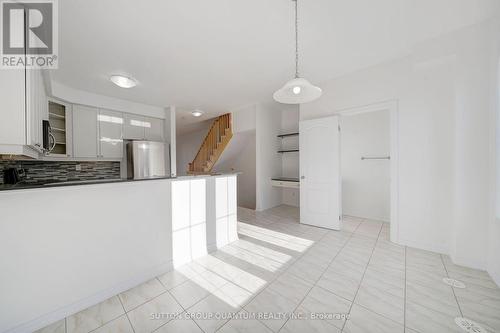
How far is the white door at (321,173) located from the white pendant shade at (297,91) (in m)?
1.69

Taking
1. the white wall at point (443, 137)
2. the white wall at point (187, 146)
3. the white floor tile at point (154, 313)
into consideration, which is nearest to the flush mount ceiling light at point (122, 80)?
the white floor tile at point (154, 313)

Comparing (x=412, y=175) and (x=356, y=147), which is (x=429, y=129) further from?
(x=356, y=147)

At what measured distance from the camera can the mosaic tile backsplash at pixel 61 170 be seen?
308cm

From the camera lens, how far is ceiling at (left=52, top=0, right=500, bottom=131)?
1.71m

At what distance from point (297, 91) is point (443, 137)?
215 cm

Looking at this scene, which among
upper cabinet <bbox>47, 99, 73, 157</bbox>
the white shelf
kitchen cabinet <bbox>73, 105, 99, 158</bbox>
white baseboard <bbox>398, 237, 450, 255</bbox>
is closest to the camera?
white baseboard <bbox>398, 237, 450, 255</bbox>

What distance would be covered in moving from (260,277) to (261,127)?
11.5ft

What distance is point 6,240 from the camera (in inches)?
48.9

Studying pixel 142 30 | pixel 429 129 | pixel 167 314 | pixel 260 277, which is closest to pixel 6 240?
pixel 167 314

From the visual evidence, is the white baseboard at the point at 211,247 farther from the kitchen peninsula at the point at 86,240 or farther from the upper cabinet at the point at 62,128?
the upper cabinet at the point at 62,128

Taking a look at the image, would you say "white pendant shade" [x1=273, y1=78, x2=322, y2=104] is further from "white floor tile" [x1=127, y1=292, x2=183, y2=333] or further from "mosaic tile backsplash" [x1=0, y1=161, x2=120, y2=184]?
"mosaic tile backsplash" [x1=0, y1=161, x2=120, y2=184]

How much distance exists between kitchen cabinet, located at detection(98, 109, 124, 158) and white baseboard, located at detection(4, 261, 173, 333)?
3.16m

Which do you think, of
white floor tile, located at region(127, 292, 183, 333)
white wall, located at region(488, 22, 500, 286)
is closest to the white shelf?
white wall, located at region(488, 22, 500, 286)

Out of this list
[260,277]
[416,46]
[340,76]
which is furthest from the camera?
[340,76]
